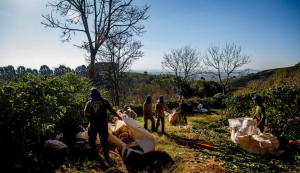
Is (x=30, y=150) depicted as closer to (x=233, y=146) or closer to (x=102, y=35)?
(x=233, y=146)

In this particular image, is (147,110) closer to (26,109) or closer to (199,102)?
(26,109)

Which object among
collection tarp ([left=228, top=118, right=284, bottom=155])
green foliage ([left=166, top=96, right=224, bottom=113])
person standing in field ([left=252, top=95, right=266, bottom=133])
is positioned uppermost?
person standing in field ([left=252, top=95, right=266, bottom=133])

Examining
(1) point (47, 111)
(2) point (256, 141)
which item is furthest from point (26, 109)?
(2) point (256, 141)

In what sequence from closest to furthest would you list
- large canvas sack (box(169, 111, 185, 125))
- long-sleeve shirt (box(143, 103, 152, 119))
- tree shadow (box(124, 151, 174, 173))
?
tree shadow (box(124, 151, 174, 173)) → long-sleeve shirt (box(143, 103, 152, 119)) → large canvas sack (box(169, 111, 185, 125))

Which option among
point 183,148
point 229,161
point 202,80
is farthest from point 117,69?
point 202,80

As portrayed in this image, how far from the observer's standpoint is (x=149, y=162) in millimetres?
3723

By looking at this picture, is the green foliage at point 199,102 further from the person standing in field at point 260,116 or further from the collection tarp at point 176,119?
the person standing in field at point 260,116

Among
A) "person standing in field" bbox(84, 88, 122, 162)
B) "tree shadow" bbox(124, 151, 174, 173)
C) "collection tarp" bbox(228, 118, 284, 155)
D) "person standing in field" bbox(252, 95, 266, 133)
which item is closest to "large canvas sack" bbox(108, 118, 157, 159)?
"tree shadow" bbox(124, 151, 174, 173)

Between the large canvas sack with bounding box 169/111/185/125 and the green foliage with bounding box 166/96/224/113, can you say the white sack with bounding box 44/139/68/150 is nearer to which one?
the large canvas sack with bounding box 169/111/185/125

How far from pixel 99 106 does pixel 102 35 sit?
5.95 m

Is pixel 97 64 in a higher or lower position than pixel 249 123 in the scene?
higher

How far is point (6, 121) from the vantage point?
8.96 feet

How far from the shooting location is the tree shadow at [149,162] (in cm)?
343

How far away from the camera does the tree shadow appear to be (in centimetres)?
343
